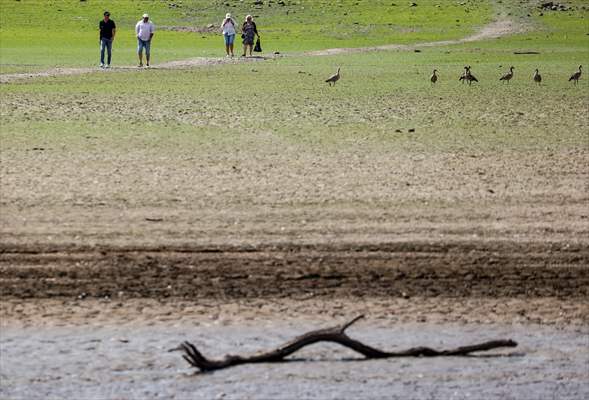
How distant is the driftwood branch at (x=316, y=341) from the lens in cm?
837

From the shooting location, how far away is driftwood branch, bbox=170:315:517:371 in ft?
27.5

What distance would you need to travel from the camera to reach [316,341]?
857 cm

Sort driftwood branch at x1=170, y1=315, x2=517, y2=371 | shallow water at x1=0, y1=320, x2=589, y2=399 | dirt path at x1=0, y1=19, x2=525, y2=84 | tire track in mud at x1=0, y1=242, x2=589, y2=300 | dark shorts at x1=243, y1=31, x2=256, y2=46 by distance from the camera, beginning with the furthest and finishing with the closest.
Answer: dark shorts at x1=243, y1=31, x2=256, y2=46 → dirt path at x1=0, y1=19, x2=525, y2=84 → tire track in mud at x1=0, y1=242, x2=589, y2=300 → driftwood branch at x1=170, y1=315, x2=517, y2=371 → shallow water at x1=0, y1=320, x2=589, y2=399

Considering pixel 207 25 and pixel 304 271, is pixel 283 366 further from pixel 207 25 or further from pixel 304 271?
pixel 207 25

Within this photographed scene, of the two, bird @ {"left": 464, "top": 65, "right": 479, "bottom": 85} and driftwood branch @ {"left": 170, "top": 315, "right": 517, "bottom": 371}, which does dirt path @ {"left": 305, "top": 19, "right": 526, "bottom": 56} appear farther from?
driftwood branch @ {"left": 170, "top": 315, "right": 517, "bottom": 371}

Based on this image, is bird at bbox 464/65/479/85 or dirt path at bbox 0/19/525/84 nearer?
bird at bbox 464/65/479/85

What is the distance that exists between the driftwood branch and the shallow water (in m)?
0.06

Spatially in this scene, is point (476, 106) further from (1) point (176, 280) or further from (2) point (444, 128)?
(1) point (176, 280)

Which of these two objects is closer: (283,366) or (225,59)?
(283,366)

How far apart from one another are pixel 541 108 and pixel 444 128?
4.01 metres

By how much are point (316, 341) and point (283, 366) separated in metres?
0.26

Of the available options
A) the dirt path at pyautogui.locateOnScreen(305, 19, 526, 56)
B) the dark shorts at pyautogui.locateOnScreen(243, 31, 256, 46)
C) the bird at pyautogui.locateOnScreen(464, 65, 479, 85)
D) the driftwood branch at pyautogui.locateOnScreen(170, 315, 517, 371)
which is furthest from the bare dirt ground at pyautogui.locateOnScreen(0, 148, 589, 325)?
the dirt path at pyautogui.locateOnScreen(305, 19, 526, 56)

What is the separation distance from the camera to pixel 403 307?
988 cm

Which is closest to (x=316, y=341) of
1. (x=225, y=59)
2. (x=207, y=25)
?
(x=225, y=59)
